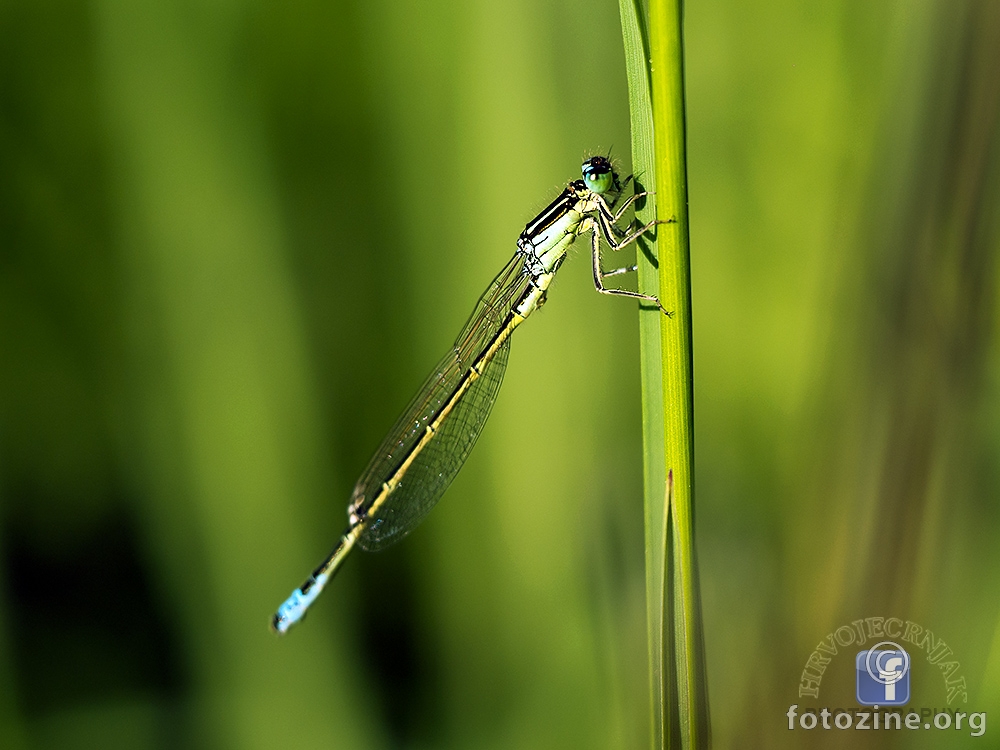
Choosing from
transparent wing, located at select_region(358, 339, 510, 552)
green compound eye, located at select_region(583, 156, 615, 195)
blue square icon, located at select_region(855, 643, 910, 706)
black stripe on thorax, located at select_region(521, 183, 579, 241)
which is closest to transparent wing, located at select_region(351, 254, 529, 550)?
transparent wing, located at select_region(358, 339, 510, 552)

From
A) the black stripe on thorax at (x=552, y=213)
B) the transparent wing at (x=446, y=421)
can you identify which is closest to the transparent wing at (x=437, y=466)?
the transparent wing at (x=446, y=421)

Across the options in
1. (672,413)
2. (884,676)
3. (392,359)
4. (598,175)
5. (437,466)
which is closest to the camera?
(672,413)

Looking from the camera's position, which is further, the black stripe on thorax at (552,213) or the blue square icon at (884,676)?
the black stripe on thorax at (552,213)

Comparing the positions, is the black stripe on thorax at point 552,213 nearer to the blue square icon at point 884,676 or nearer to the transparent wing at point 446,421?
the transparent wing at point 446,421

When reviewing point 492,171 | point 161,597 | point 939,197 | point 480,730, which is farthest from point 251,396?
point 939,197

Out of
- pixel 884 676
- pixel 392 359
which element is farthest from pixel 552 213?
pixel 884 676

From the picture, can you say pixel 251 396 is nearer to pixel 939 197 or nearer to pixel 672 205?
pixel 672 205

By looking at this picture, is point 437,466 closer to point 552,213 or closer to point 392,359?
point 392,359
